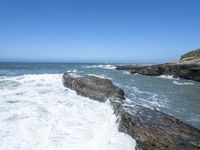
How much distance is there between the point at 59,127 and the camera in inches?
346

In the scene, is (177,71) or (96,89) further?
(177,71)

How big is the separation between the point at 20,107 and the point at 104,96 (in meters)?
4.81

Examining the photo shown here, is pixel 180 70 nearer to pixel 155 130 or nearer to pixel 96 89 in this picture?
pixel 96 89

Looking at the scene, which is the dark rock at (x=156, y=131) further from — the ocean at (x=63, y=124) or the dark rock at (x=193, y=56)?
the dark rock at (x=193, y=56)

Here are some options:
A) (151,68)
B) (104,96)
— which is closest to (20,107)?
(104,96)

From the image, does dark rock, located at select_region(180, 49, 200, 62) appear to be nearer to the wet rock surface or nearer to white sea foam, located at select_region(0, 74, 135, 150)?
the wet rock surface

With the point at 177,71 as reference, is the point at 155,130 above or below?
above

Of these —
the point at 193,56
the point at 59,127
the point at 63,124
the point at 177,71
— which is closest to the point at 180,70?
the point at 177,71

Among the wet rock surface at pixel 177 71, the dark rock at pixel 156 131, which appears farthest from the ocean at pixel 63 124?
the wet rock surface at pixel 177 71

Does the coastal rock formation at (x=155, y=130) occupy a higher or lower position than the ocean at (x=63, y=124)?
higher

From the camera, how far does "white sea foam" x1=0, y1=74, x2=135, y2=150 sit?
7164 millimetres

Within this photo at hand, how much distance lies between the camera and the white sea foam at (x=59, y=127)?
7.16 m

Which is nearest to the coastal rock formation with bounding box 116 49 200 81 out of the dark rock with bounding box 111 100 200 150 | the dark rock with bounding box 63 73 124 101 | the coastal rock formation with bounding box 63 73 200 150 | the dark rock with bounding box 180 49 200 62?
the dark rock with bounding box 180 49 200 62

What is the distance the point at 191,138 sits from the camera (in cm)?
708
